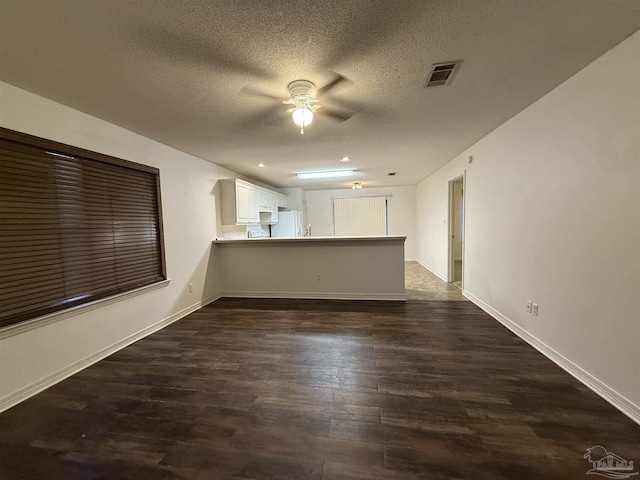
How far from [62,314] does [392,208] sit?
24.1ft

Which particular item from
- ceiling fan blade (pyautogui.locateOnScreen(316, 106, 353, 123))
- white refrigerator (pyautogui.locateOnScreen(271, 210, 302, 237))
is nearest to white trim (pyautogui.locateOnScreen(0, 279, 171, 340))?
ceiling fan blade (pyautogui.locateOnScreen(316, 106, 353, 123))

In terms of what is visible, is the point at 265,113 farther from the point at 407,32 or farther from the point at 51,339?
the point at 51,339

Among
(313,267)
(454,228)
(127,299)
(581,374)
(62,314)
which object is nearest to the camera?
(581,374)

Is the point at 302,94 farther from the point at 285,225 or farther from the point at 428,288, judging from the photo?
the point at 285,225

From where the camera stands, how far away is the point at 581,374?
2018mm

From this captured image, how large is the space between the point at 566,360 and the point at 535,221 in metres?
1.25

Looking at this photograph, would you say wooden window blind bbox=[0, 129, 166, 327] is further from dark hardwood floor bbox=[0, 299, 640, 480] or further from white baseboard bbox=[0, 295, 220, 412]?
dark hardwood floor bbox=[0, 299, 640, 480]

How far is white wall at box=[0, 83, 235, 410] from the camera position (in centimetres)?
198

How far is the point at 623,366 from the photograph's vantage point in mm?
1693

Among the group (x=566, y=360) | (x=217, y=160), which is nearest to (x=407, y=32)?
(x=566, y=360)

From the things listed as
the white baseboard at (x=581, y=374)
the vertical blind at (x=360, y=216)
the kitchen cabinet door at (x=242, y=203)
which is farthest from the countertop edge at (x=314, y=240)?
the vertical blind at (x=360, y=216)

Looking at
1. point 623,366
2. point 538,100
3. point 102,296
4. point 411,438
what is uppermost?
point 538,100

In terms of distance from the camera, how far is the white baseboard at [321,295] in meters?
4.25

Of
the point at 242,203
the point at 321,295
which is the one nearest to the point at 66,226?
the point at 242,203
